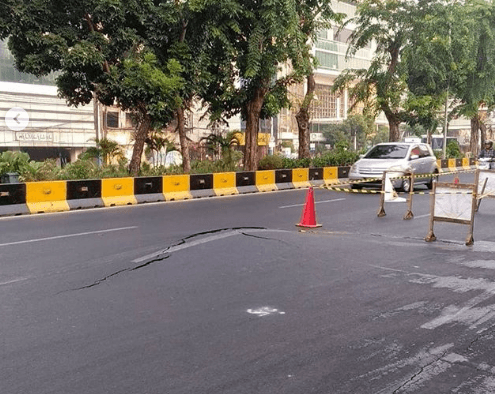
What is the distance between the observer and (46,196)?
1495 centimetres

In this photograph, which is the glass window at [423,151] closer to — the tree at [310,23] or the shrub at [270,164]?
the tree at [310,23]

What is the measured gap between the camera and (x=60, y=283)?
6984 millimetres

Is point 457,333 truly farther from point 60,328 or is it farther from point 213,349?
point 60,328

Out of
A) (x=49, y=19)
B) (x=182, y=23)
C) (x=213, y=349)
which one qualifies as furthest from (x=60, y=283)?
(x=182, y=23)

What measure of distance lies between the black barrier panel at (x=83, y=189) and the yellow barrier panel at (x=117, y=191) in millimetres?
175

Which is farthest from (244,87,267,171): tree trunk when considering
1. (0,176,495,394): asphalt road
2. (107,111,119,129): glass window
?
(107,111,119,129): glass window

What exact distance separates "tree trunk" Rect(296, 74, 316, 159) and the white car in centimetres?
580

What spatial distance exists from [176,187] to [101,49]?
18.4ft

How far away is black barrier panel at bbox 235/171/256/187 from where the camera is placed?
822 inches

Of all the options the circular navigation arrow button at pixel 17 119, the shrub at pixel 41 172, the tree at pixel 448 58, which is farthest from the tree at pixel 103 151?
the circular navigation arrow button at pixel 17 119

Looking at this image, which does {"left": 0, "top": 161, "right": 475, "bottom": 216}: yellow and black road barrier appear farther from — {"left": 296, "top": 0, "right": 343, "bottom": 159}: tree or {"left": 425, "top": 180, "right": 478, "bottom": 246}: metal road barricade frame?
{"left": 296, "top": 0, "right": 343, "bottom": 159}: tree

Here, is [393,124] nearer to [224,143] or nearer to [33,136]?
[224,143]

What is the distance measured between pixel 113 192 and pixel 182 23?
27.3 feet

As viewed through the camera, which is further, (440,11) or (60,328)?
(440,11)
